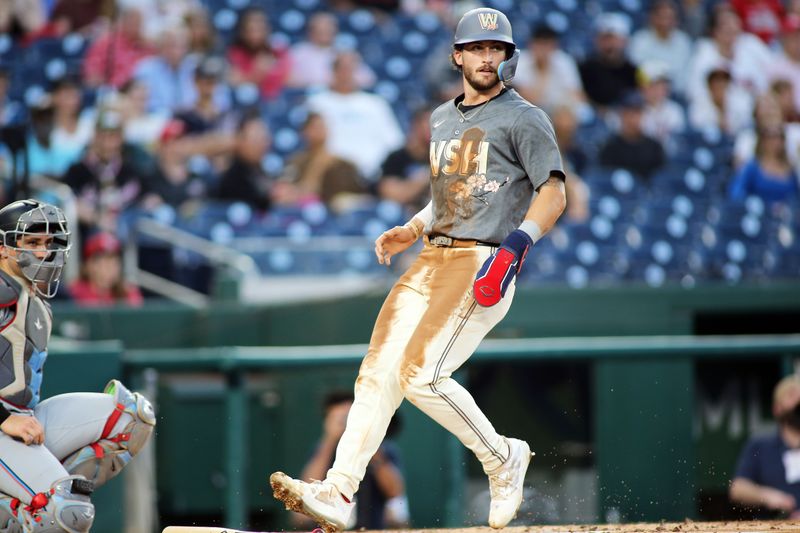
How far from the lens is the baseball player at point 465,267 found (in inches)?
154

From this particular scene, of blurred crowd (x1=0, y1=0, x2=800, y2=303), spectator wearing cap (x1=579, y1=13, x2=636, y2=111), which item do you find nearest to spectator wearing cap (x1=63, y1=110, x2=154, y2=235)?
blurred crowd (x1=0, y1=0, x2=800, y2=303)

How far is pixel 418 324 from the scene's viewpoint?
4004mm

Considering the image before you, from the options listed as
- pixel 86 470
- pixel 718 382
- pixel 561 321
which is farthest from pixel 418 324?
pixel 718 382

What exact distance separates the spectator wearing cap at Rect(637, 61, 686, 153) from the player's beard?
688 centimetres

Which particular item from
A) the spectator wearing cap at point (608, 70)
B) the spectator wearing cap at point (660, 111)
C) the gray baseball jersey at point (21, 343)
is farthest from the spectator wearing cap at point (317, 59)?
the gray baseball jersey at point (21, 343)

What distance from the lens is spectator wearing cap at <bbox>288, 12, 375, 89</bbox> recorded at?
10328 mm

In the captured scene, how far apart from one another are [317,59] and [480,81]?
6.58 metres

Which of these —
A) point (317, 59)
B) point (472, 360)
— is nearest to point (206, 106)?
point (317, 59)

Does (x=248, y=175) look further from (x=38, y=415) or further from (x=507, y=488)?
(x=507, y=488)

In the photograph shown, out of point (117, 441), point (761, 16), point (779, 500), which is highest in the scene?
point (761, 16)

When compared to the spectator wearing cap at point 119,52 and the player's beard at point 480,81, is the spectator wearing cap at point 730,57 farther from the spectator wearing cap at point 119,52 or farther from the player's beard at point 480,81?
the player's beard at point 480,81

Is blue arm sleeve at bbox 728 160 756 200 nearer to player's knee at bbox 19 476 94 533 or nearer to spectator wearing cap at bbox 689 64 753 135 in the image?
spectator wearing cap at bbox 689 64 753 135

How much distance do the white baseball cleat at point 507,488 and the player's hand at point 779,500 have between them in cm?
217

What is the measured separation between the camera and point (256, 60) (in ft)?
33.8
